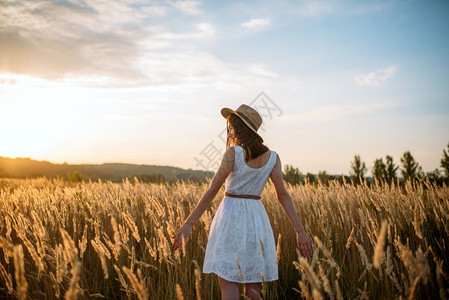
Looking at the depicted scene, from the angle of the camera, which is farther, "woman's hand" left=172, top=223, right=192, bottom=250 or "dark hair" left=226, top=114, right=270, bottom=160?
"dark hair" left=226, top=114, right=270, bottom=160

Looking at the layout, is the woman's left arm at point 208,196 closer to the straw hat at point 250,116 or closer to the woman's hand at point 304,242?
the straw hat at point 250,116

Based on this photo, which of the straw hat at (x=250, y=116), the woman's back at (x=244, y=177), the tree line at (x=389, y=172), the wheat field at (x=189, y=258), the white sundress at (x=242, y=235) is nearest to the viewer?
the wheat field at (x=189, y=258)

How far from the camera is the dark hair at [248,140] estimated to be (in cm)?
252

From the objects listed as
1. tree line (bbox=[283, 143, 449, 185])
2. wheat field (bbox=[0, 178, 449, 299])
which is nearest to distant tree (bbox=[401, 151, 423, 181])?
tree line (bbox=[283, 143, 449, 185])

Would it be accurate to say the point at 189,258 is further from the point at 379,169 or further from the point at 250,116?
the point at 379,169

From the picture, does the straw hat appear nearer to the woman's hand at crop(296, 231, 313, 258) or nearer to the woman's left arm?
the woman's left arm

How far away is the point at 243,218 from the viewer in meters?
2.45

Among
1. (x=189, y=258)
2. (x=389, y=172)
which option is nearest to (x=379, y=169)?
(x=389, y=172)

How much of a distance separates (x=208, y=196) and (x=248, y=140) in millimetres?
551

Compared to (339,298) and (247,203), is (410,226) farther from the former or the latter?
(339,298)

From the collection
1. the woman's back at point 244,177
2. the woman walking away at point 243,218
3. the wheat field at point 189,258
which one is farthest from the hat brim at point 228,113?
the wheat field at point 189,258

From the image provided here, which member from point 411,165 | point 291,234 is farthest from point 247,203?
point 411,165

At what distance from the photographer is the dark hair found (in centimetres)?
252

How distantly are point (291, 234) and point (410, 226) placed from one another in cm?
142
